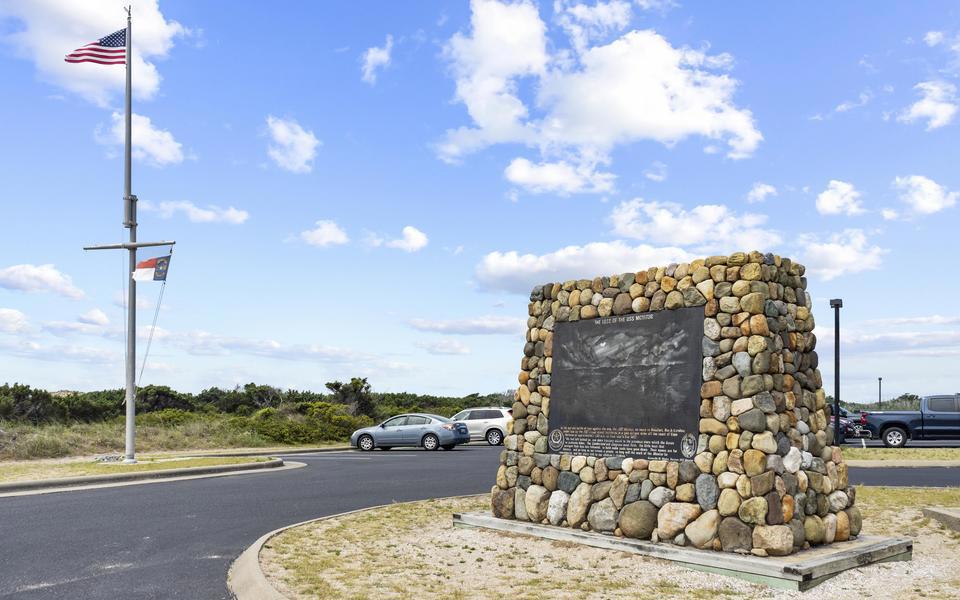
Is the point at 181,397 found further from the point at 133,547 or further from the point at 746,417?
the point at 746,417

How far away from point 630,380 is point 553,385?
118 cm

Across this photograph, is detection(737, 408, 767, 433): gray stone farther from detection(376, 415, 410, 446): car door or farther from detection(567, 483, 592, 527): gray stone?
detection(376, 415, 410, 446): car door

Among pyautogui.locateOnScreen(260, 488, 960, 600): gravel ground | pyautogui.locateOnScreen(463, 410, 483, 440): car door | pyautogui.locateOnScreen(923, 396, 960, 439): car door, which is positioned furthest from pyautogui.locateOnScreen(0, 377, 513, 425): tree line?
pyautogui.locateOnScreen(260, 488, 960, 600): gravel ground

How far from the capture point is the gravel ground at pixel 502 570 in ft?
24.6

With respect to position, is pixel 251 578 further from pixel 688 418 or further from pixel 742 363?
pixel 742 363

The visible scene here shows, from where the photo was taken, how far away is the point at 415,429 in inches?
1092

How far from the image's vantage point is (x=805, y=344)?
369 inches

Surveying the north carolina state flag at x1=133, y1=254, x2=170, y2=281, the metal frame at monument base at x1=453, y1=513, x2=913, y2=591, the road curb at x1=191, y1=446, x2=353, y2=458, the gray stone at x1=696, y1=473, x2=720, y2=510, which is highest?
the north carolina state flag at x1=133, y1=254, x2=170, y2=281

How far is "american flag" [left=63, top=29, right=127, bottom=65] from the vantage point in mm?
22391

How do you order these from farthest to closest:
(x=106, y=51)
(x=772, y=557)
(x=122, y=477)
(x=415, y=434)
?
(x=415, y=434) → (x=106, y=51) → (x=122, y=477) → (x=772, y=557)

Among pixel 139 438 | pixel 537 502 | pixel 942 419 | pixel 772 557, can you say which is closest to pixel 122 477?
pixel 537 502

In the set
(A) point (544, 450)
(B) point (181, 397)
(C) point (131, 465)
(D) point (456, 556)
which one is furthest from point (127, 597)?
(B) point (181, 397)

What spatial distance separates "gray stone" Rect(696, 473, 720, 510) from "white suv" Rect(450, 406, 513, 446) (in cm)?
2221

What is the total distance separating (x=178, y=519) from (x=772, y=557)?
318 inches
